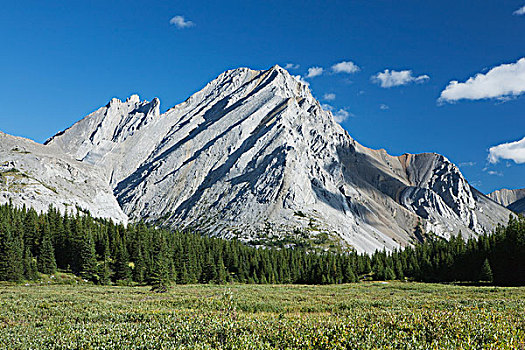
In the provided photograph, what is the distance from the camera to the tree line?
74812 mm

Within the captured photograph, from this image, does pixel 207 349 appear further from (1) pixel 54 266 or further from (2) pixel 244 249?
(2) pixel 244 249

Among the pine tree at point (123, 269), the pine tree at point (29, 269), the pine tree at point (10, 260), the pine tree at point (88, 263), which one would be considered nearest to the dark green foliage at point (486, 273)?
the pine tree at point (123, 269)

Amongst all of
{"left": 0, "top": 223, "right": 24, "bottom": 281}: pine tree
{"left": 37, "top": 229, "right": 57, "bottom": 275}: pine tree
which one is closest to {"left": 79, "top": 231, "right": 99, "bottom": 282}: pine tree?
{"left": 37, "top": 229, "right": 57, "bottom": 275}: pine tree

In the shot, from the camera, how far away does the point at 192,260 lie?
101 metres

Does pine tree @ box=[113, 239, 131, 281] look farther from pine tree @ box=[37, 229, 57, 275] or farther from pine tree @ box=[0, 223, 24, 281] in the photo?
pine tree @ box=[0, 223, 24, 281]

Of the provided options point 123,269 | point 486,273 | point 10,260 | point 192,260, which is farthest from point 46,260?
point 486,273

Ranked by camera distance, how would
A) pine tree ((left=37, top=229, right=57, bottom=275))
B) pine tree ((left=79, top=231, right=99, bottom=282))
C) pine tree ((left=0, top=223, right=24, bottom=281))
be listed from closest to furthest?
pine tree ((left=0, top=223, right=24, bottom=281)) → pine tree ((left=37, top=229, right=57, bottom=275)) → pine tree ((left=79, top=231, right=99, bottom=282))

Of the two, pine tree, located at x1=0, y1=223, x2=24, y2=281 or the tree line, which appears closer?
pine tree, located at x1=0, y1=223, x2=24, y2=281

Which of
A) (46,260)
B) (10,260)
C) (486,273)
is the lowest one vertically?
(486,273)

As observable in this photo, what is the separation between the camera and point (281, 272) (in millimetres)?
116312

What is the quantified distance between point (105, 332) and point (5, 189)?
625 ft

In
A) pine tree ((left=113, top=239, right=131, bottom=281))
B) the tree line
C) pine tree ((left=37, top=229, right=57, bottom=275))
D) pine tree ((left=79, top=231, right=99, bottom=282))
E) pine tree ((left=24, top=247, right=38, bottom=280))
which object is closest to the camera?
pine tree ((left=24, top=247, right=38, bottom=280))

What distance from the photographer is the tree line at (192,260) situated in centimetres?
7481

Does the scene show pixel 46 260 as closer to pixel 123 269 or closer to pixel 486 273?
pixel 123 269
